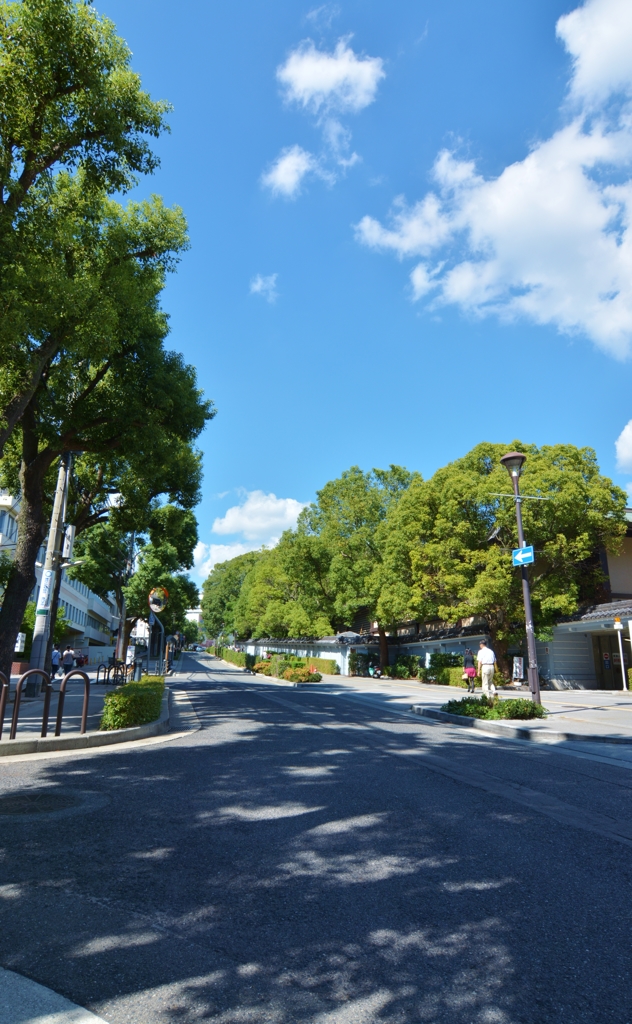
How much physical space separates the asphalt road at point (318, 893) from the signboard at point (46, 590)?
7.94m

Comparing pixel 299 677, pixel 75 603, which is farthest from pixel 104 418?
pixel 75 603

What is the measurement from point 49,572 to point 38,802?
10080mm

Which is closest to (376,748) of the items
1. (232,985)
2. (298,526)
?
(232,985)

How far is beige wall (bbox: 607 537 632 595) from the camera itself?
32312 millimetres

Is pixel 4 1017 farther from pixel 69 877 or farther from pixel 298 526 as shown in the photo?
pixel 298 526

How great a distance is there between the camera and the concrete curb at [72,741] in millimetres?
8633

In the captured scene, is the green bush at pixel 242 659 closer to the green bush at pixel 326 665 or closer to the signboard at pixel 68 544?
the green bush at pixel 326 665

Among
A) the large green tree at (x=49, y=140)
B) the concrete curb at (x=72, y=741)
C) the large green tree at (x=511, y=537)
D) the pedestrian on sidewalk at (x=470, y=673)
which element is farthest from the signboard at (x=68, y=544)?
the pedestrian on sidewalk at (x=470, y=673)

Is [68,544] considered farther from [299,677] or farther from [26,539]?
[299,677]

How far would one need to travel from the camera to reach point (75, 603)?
56875 mm

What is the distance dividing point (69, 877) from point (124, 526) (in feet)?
58.7

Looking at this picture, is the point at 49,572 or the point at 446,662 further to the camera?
the point at 446,662

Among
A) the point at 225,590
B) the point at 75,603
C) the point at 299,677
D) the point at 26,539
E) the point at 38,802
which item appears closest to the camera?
the point at 38,802

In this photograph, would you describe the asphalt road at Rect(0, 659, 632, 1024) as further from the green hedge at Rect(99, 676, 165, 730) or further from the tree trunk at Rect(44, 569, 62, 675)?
the tree trunk at Rect(44, 569, 62, 675)
